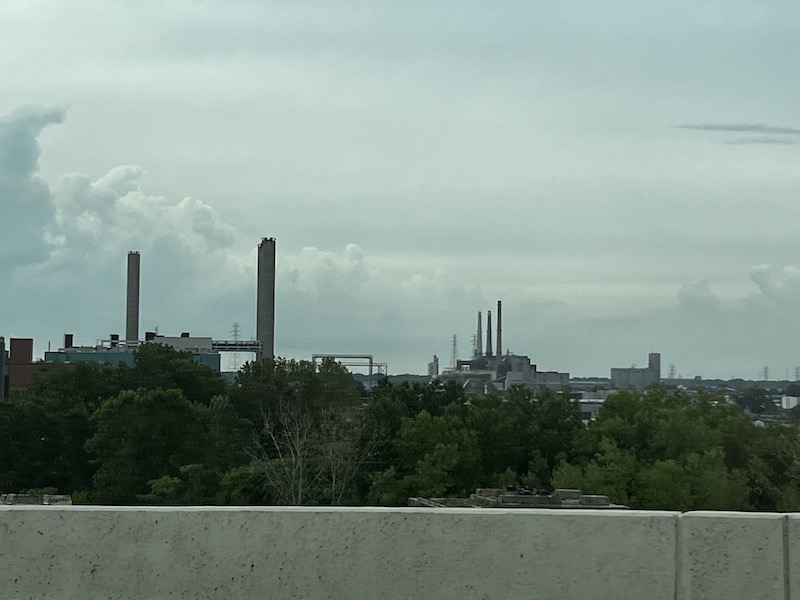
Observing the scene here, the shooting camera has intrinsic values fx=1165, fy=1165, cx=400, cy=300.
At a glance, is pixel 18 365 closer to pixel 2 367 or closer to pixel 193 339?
pixel 2 367

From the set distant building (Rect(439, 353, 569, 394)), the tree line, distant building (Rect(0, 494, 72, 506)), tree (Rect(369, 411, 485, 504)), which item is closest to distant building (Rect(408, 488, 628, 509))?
tree (Rect(369, 411, 485, 504))

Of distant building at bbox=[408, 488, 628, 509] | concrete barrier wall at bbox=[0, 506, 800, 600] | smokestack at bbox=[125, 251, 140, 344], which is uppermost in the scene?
smokestack at bbox=[125, 251, 140, 344]

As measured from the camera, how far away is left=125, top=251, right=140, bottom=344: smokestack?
14301cm

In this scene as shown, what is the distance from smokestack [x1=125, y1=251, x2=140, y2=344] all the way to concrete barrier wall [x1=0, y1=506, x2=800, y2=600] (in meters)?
140

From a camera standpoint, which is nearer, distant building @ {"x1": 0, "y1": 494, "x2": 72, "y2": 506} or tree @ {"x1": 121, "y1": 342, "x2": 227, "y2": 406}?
distant building @ {"x1": 0, "y1": 494, "x2": 72, "y2": 506}

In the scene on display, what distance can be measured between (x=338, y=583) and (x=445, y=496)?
2815 inches

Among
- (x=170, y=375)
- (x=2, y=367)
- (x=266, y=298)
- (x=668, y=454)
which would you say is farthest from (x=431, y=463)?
(x=266, y=298)

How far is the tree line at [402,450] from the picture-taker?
76438 mm

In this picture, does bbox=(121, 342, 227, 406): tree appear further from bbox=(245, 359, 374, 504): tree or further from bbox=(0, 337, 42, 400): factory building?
bbox=(0, 337, 42, 400): factory building

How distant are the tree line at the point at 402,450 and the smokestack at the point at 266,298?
4257 cm

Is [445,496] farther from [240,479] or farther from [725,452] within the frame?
[725,452]

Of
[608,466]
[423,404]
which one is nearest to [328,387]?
[423,404]

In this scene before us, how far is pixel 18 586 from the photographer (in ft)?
21.4

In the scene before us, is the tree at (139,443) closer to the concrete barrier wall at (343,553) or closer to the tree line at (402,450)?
the tree line at (402,450)
